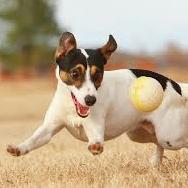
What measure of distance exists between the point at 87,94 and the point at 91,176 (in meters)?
0.88

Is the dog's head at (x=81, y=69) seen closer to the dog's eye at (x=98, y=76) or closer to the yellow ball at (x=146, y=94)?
the dog's eye at (x=98, y=76)

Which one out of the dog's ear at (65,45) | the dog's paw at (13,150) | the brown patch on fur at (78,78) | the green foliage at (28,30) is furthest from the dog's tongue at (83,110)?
the green foliage at (28,30)

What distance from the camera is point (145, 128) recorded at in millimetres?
8680

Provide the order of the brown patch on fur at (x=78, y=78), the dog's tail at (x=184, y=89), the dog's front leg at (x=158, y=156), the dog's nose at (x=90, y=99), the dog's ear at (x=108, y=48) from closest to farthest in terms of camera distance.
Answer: the dog's nose at (x=90, y=99), the brown patch on fur at (x=78, y=78), the dog's ear at (x=108, y=48), the dog's tail at (x=184, y=89), the dog's front leg at (x=158, y=156)

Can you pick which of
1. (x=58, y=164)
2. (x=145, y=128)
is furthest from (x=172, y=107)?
(x=58, y=164)

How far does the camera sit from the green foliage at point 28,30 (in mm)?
59344

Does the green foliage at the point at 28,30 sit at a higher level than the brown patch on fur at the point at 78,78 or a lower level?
lower

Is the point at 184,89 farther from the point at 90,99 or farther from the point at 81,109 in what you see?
the point at 90,99

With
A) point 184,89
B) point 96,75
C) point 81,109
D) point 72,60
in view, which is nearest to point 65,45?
point 72,60

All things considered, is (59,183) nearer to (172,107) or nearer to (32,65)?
(172,107)

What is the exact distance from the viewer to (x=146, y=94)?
8031 mm

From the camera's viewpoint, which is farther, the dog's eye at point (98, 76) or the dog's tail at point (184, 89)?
the dog's tail at point (184, 89)

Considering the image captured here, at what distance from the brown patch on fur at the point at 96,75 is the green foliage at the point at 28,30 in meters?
50.9

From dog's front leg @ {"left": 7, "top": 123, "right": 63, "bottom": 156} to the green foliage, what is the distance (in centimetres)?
5053
